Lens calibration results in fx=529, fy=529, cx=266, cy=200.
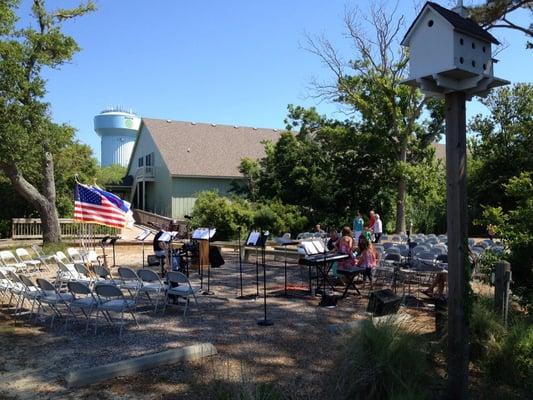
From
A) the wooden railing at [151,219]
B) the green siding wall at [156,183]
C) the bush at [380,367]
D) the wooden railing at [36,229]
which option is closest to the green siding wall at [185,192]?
the green siding wall at [156,183]

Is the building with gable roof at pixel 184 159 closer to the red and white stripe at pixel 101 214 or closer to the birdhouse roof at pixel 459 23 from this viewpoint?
the red and white stripe at pixel 101 214

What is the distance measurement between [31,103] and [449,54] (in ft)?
62.6

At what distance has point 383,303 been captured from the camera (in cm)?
780

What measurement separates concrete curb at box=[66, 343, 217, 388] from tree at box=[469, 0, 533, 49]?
10725 millimetres

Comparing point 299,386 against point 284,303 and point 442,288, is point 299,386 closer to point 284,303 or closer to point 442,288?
point 284,303

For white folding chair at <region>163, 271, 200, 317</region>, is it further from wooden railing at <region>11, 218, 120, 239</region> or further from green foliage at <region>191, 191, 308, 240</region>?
wooden railing at <region>11, 218, 120, 239</region>

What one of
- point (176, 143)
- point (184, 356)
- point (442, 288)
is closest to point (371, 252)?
point (442, 288)

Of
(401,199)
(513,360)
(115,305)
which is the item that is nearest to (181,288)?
(115,305)

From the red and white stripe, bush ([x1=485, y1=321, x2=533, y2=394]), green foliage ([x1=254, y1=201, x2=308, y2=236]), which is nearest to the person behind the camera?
bush ([x1=485, y1=321, x2=533, y2=394])

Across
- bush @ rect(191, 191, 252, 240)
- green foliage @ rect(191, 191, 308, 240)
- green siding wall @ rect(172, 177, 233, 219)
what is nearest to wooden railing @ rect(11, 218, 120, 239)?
bush @ rect(191, 191, 252, 240)

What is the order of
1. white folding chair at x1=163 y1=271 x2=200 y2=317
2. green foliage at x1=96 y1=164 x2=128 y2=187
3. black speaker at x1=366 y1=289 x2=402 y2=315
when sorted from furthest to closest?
green foliage at x1=96 y1=164 x2=128 y2=187, white folding chair at x1=163 y1=271 x2=200 y2=317, black speaker at x1=366 y1=289 x2=402 y2=315

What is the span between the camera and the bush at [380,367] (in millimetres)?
5137

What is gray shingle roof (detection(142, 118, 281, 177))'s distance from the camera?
37.0 m

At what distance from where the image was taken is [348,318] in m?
9.00
